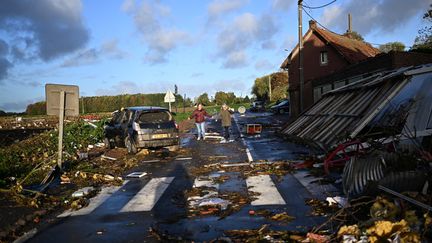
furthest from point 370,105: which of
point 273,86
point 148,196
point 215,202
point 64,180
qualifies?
point 273,86

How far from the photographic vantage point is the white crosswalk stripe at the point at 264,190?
7703 mm

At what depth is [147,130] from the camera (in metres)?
16.2

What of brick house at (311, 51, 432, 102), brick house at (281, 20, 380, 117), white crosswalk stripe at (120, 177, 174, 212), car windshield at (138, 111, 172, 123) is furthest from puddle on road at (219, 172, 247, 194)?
brick house at (281, 20, 380, 117)

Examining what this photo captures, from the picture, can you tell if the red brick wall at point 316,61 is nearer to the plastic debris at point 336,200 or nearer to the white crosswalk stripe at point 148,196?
the white crosswalk stripe at point 148,196

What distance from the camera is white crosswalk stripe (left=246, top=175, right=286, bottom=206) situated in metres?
7.70

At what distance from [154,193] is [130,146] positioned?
26.2 feet

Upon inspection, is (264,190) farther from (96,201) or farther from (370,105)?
(370,105)

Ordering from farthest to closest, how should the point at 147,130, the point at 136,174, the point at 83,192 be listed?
the point at 147,130
the point at 136,174
the point at 83,192

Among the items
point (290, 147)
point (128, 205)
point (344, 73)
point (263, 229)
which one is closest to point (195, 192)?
point (128, 205)

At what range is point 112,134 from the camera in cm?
1872

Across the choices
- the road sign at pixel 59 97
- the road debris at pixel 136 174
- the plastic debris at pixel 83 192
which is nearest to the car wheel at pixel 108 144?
the road sign at pixel 59 97

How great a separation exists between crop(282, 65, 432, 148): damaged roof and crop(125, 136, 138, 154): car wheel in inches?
246

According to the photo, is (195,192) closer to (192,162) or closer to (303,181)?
(303,181)

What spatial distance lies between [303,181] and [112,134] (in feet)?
36.9
